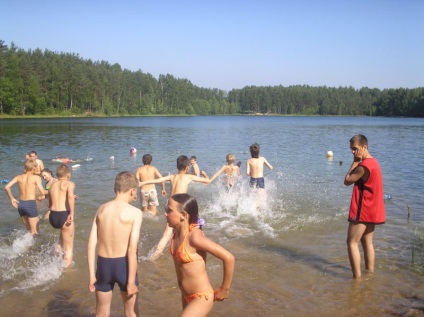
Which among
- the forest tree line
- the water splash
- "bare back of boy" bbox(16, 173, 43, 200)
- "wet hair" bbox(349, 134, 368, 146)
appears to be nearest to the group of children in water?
the water splash

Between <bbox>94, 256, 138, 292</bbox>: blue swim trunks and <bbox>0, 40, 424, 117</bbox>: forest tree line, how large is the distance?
81.1 meters

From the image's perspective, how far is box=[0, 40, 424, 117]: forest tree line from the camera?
3223 inches

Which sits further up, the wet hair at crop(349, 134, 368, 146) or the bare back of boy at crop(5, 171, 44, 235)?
the wet hair at crop(349, 134, 368, 146)

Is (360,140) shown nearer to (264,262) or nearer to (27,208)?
(264,262)

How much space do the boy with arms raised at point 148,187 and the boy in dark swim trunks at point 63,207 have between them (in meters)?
2.82

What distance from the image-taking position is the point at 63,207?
6914mm

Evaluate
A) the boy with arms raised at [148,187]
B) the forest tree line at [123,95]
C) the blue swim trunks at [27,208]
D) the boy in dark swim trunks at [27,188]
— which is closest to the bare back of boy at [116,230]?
the boy in dark swim trunks at [27,188]

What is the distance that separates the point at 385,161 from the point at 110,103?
96.9 meters

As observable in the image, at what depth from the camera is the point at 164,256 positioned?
762 centimetres

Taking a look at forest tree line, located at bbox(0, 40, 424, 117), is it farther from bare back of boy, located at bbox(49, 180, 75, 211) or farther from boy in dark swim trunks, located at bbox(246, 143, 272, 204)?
bare back of boy, located at bbox(49, 180, 75, 211)

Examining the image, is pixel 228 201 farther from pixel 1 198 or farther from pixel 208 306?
pixel 208 306

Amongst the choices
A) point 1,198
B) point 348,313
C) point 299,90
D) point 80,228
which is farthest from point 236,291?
point 299,90

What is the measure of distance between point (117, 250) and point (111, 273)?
245 millimetres

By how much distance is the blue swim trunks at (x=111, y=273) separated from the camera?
421 centimetres
